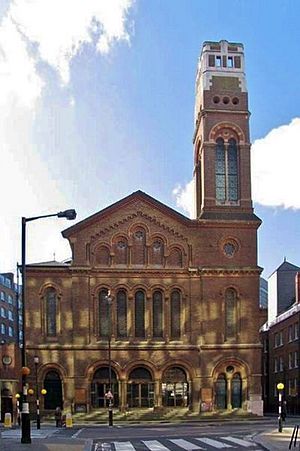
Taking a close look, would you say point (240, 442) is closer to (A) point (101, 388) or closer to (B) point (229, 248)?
(A) point (101, 388)

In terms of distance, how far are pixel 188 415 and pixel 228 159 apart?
915 inches

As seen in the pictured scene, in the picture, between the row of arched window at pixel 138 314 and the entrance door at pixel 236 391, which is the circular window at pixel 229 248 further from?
the entrance door at pixel 236 391

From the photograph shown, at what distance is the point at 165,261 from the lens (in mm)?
70938

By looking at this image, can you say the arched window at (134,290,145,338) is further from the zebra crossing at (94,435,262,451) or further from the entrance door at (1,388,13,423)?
the zebra crossing at (94,435,262,451)

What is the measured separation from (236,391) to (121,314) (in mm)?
11932

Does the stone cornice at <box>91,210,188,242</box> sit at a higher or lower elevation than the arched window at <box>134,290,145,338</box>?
higher

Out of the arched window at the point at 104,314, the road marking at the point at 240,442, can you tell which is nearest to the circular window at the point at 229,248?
the arched window at the point at 104,314

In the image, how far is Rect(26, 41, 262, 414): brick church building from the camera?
2709 inches

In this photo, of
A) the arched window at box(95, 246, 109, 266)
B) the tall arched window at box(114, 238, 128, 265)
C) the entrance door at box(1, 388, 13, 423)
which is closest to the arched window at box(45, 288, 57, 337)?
the arched window at box(95, 246, 109, 266)

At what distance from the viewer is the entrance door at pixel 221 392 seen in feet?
227

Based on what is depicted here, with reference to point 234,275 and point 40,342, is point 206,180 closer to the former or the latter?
point 234,275

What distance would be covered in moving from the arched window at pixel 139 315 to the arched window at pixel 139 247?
8.94 feet

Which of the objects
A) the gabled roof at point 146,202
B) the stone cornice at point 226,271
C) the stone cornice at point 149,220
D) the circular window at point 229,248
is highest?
the gabled roof at point 146,202

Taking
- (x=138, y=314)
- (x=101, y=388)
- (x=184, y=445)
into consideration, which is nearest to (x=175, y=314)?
(x=138, y=314)
